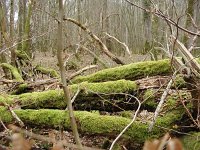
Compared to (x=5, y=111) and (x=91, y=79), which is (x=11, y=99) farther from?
(x=91, y=79)

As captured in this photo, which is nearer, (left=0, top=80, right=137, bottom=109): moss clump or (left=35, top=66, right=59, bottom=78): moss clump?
(left=0, top=80, right=137, bottom=109): moss clump

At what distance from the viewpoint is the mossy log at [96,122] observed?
3498 millimetres

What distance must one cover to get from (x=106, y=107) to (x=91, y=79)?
84 centimetres

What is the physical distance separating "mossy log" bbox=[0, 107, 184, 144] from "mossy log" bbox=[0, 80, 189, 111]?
0.87ft

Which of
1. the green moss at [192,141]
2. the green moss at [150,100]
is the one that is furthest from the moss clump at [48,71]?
the green moss at [192,141]

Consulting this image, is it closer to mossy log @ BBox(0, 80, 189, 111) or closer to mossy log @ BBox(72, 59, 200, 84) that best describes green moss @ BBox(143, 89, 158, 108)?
mossy log @ BBox(0, 80, 189, 111)

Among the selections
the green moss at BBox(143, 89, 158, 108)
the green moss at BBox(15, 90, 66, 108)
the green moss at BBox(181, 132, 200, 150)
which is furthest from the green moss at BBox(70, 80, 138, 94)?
the green moss at BBox(181, 132, 200, 150)

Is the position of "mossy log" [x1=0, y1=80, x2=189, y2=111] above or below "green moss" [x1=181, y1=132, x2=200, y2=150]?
above

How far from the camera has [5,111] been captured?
13.8 ft

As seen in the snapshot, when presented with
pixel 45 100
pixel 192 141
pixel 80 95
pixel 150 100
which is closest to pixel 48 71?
pixel 45 100

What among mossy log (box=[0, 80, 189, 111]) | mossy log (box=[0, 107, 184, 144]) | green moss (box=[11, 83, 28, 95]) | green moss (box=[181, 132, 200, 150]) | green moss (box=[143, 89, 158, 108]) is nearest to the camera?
green moss (box=[181, 132, 200, 150])

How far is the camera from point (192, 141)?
331 cm

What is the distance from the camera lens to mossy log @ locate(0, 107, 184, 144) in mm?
3498

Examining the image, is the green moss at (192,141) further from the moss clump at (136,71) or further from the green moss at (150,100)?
the moss clump at (136,71)
